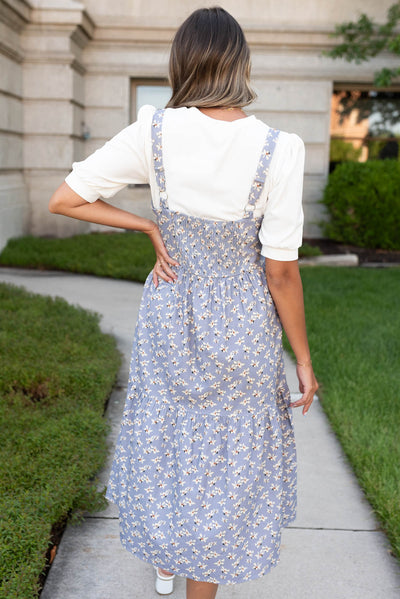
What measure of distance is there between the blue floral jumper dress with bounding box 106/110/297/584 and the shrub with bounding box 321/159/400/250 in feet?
30.8

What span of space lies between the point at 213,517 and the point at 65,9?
1029 cm

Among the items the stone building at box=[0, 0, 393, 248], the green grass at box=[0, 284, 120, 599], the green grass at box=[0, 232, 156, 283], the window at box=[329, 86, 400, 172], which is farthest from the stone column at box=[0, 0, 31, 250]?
the window at box=[329, 86, 400, 172]

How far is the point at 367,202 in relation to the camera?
11000mm

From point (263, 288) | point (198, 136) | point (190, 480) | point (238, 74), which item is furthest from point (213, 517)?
point (238, 74)

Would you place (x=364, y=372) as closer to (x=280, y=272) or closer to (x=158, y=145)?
(x=280, y=272)

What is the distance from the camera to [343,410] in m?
4.04

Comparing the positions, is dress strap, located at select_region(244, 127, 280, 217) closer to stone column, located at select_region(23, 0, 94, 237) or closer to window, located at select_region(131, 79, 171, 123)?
stone column, located at select_region(23, 0, 94, 237)

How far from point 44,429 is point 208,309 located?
1.70 m

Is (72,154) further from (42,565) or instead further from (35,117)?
(42,565)

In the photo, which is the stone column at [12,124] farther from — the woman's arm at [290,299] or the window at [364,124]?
the woman's arm at [290,299]

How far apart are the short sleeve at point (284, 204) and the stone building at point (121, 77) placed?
9135mm

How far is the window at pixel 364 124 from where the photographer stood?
12828 millimetres

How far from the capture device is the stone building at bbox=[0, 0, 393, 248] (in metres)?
10.7

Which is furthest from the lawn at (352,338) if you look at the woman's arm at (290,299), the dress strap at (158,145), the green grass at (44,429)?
the dress strap at (158,145)
